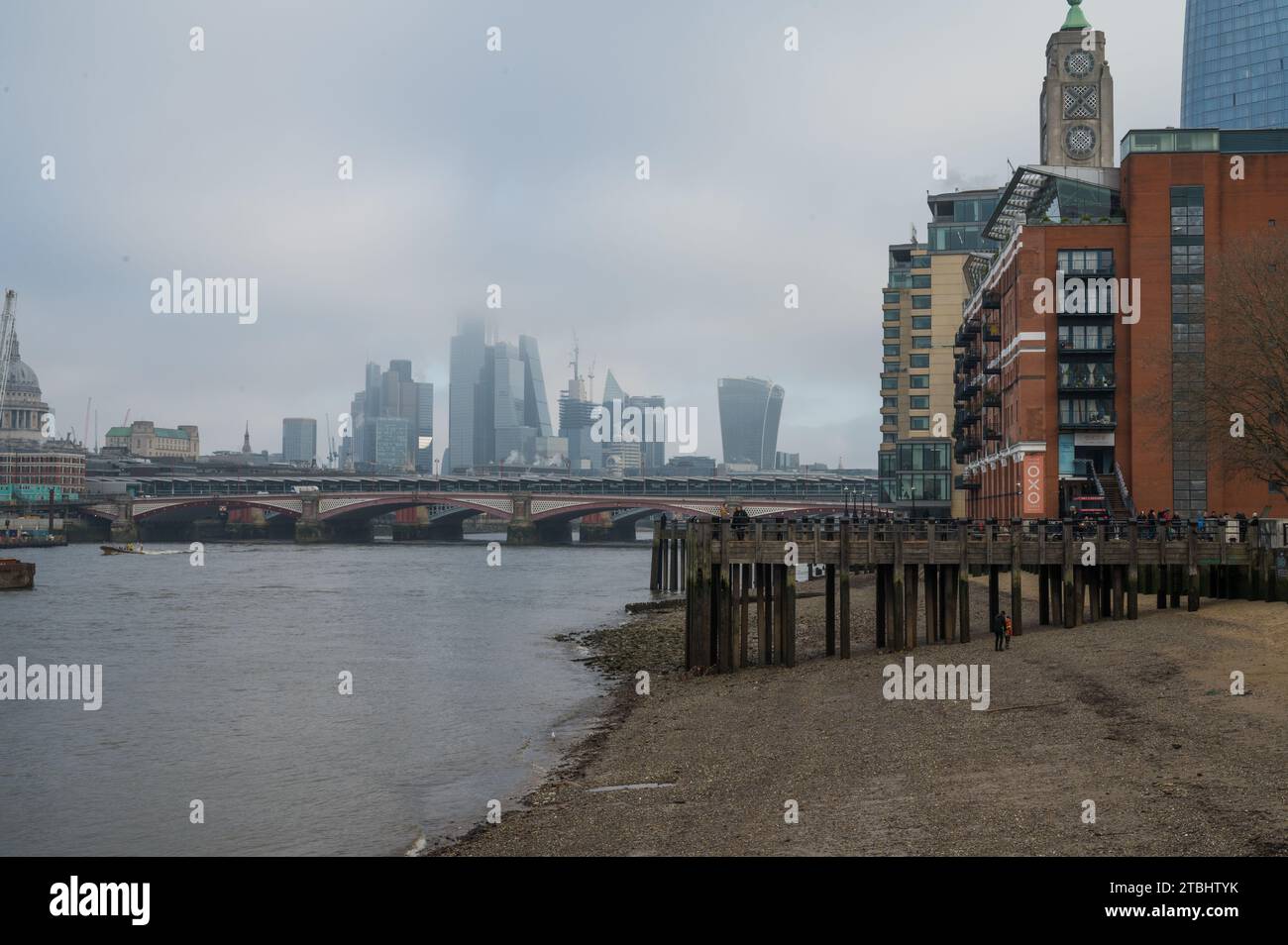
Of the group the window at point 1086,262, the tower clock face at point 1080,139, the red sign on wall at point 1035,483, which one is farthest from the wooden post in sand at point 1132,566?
the tower clock face at point 1080,139

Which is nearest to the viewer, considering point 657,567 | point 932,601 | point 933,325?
point 932,601

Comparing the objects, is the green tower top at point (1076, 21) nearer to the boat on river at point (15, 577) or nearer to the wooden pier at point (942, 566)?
the wooden pier at point (942, 566)

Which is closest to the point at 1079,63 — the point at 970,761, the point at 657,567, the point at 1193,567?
the point at 657,567

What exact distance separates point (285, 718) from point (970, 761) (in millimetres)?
23195

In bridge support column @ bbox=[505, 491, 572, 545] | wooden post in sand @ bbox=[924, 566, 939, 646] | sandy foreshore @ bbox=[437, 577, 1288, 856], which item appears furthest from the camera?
bridge support column @ bbox=[505, 491, 572, 545]

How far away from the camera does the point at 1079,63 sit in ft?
261

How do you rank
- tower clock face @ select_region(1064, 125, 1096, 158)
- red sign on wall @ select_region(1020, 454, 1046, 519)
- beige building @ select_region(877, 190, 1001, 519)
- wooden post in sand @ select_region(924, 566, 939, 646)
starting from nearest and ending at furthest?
1. wooden post in sand @ select_region(924, 566, 939, 646)
2. red sign on wall @ select_region(1020, 454, 1046, 519)
3. tower clock face @ select_region(1064, 125, 1096, 158)
4. beige building @ select_region(877, 190, 1001, 519)

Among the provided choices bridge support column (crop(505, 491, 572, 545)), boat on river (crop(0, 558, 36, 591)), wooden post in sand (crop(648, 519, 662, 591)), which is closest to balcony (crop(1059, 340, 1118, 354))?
wooden post in sand (crop(648, 519, 662, 591))

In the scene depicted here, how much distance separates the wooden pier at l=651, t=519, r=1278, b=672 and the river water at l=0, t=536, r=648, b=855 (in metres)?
5.52

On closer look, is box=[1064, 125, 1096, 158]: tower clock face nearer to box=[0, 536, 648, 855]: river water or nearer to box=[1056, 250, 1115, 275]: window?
box=[1056, 250, 1115, 275]: window

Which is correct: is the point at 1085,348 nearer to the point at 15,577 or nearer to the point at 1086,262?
the point at 1086,262

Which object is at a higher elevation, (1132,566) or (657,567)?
(1132,566)

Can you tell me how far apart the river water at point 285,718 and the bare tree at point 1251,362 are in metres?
25.7

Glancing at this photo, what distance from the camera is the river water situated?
26.5m
